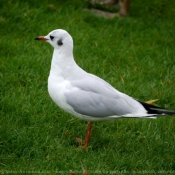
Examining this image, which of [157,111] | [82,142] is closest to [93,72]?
[82,142]

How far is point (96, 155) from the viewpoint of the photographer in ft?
13.7

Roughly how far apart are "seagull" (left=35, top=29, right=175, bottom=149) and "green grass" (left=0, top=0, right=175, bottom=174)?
0.39m

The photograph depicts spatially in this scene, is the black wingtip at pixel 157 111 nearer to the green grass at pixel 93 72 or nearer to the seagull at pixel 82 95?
the seagull at pixel 82 95

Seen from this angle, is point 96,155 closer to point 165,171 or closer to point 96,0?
point 165,171

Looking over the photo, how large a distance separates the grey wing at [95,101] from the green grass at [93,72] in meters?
0.41

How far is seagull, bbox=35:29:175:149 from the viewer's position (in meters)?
4.11

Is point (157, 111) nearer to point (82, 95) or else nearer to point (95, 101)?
point (95, 101)

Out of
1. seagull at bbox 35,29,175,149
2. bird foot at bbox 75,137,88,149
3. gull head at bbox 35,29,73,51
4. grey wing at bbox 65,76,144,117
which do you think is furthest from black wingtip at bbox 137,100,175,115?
gull head at bbox 35,29,73,51

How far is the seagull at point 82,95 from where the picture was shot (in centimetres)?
411

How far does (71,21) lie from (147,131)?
3197 millimetres

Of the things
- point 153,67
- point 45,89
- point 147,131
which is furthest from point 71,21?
point 147,131

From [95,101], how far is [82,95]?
0.48 feet

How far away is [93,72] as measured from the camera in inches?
232

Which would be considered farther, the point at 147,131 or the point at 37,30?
the point at 37,30
